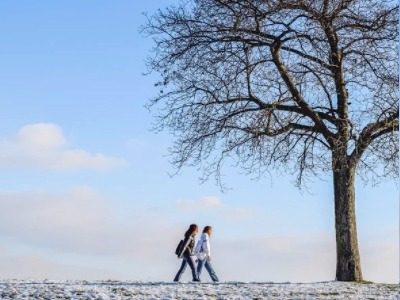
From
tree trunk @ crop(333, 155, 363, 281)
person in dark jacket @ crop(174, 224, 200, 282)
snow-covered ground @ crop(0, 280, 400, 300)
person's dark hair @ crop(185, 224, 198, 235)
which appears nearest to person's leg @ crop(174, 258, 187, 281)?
person in dark jacket @ crop(174, 224, 200, 282)

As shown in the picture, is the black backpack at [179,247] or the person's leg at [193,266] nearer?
the person's leg at [193,266]

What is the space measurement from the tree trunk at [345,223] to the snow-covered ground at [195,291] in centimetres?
153

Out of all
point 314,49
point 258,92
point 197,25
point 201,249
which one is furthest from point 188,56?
point 201,249

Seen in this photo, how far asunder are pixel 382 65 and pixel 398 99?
1.27m

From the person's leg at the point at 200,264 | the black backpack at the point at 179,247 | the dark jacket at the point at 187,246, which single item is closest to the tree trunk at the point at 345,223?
the person's leg at the point at 200,264

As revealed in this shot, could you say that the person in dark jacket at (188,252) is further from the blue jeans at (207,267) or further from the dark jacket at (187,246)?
the blue jeans at (207,267)

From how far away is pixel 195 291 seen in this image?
1842 cm

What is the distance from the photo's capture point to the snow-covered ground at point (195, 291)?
17.5m

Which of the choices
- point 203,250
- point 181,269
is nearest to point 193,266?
point 181,269

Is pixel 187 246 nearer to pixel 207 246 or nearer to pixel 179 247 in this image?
pixel 179 247

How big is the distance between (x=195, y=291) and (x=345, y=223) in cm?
699

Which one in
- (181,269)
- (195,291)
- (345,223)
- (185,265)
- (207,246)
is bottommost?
(195,291)

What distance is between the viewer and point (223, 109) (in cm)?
2428

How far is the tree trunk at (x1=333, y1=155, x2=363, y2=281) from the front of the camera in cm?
2323
